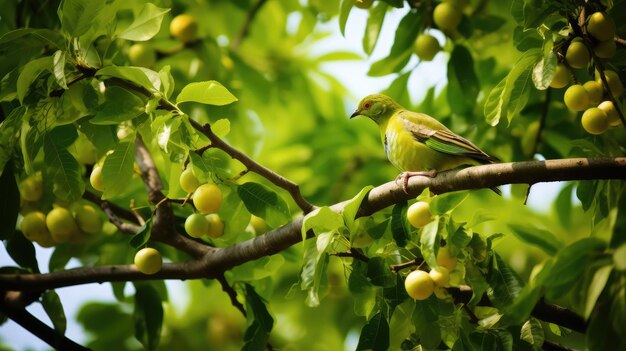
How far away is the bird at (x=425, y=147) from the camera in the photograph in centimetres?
398

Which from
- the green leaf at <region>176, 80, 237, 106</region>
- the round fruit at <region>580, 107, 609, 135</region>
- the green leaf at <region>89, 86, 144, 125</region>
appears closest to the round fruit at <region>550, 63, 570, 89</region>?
the round fruit at <region>580, 107, 609, 135</region>

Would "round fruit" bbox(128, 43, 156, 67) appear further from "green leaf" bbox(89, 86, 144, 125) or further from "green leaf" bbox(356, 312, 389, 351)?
"green leaf" bbox(356, 312, 389, 351)

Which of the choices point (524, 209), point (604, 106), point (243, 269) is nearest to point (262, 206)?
point (243, 269)

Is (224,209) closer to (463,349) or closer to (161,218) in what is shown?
(161,218)

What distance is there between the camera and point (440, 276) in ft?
10.0

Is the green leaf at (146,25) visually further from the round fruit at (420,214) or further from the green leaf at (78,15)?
the round fruit at (420,214)

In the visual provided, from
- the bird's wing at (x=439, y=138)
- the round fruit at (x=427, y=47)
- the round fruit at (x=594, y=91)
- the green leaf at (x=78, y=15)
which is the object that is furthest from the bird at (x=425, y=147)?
the green leaf at (x=78, y=15)

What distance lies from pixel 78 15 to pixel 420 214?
72.2 inches

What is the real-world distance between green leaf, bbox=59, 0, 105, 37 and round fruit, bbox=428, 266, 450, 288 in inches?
77.1

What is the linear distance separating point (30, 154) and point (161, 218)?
34.6 inches

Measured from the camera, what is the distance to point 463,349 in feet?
10.5

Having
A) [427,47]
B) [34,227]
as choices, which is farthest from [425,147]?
[34,227]

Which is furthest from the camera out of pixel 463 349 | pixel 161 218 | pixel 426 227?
pixel 161 218

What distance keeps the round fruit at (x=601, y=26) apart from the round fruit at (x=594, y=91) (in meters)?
0.27
